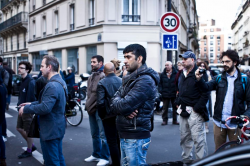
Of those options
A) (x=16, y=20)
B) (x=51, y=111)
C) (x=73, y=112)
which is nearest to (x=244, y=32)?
(x=16, y=20)

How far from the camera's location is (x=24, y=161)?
5789 mm

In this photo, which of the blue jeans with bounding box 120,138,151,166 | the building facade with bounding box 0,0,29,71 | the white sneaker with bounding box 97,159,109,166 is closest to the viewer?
the blue jeans with bounding box 120,138,151,166

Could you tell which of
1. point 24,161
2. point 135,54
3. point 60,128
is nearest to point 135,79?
point 135,54

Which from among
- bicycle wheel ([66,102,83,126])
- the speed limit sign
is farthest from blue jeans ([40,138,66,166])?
the speed limit sign

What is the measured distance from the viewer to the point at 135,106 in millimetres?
3266

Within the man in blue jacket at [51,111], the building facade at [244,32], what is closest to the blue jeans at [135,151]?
the man in blue jacket at [51,111]

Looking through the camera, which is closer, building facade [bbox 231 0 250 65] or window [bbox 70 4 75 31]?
window [bbox 70 4 75 31]

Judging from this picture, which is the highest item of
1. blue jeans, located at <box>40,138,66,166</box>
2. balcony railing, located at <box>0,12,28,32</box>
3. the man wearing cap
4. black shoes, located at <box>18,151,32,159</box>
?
balcony railing, located at <box>0,12,28,32</box>

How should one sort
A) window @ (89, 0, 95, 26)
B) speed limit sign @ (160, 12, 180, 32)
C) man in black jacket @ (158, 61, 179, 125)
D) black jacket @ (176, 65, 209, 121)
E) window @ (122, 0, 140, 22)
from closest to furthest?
black jacket @ (176, 65, 209, 121) < man in black jacket @ (158, 61, 179, 125) < speed limit sign @ (160, 12, 180, 32) < window @ (122, 0, 140, 22) < window @ (89, 0, 95, 26)

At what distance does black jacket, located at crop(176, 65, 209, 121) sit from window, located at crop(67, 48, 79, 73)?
62.4 ft

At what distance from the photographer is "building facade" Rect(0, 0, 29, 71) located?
3406 cm

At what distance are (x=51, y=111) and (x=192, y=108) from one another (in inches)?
88.2

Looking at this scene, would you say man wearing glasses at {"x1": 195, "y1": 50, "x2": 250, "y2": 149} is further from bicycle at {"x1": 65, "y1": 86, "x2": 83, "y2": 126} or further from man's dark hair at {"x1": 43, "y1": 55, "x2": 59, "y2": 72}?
bicycle at {"x1": 65, "y1": 86, "x2": 83, "y2": 126}

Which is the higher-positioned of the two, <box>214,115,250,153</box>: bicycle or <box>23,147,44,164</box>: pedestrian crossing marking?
<box>214,115,250,153</box>: bicycle
